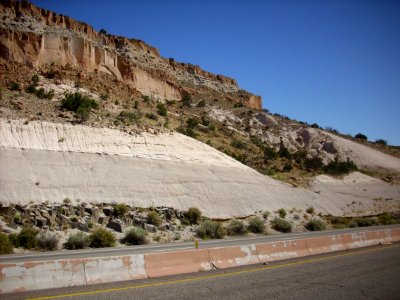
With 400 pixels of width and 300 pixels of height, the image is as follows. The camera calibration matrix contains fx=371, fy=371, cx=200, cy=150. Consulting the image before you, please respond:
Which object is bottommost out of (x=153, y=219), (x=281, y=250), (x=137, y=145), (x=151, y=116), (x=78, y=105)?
(x=281, y=250)

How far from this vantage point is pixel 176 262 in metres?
10.9

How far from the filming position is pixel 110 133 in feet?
112

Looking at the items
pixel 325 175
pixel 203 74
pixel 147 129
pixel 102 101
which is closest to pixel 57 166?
pixel 147 129

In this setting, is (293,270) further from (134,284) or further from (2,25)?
(2,25)

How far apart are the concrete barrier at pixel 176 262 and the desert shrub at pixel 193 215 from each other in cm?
1718

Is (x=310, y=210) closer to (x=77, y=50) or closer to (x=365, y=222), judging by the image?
(x=365, y=222)

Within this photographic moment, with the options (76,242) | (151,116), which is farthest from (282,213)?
(76,242)

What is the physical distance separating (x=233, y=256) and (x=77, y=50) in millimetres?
47736

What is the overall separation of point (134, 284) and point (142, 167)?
936 inches

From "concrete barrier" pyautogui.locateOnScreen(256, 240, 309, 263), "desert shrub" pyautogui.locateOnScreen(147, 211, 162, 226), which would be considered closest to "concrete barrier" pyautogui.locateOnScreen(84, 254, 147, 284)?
"concrete barrier" pyautogui.locateOnScreen(256, 240, 309, 263)

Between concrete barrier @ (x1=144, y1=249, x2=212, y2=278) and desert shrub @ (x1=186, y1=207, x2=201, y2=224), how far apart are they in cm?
1718

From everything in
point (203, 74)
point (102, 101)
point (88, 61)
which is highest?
point (203, 74)

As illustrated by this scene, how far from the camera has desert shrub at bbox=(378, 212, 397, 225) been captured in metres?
39.5

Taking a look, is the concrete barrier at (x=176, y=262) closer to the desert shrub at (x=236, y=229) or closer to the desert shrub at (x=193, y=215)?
the desert shrub at (x=236, y=229)
